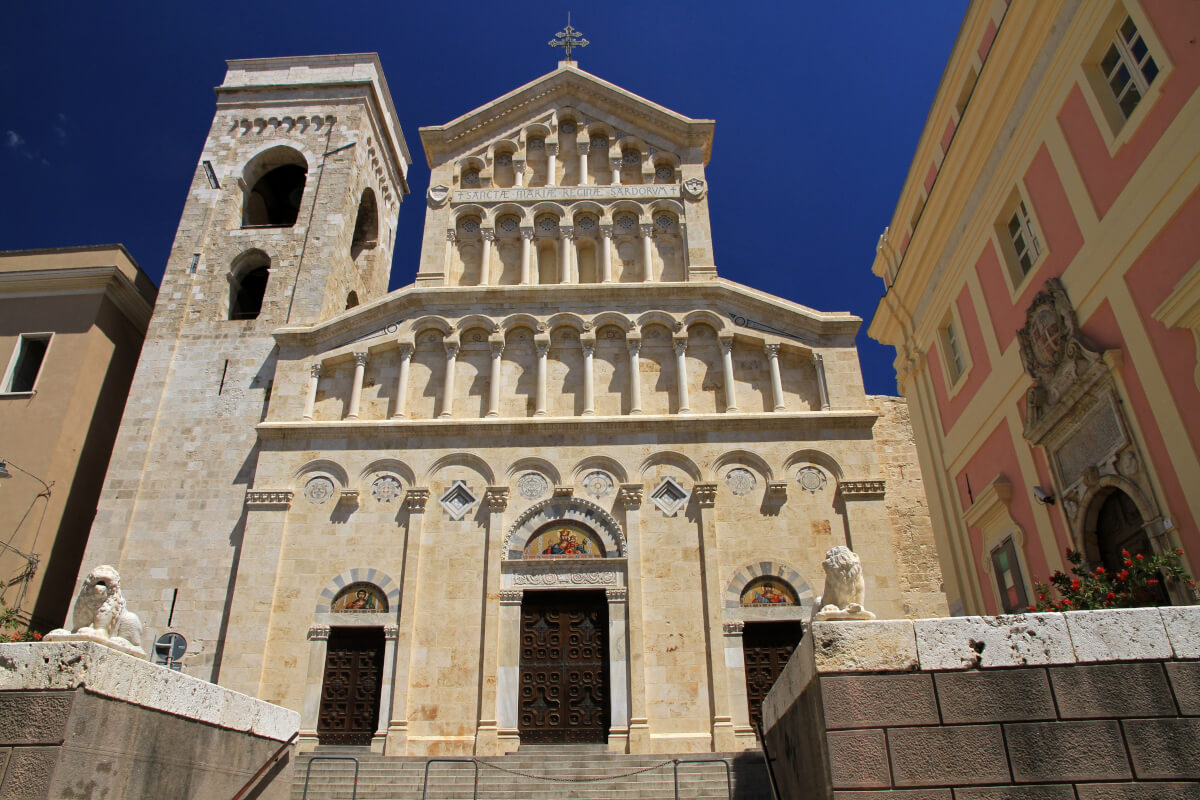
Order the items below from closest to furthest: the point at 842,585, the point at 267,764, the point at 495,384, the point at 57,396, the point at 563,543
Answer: the point at 842,585, the point at 267,764, the point at 563,543, the point at 495,384, the point at 57,396

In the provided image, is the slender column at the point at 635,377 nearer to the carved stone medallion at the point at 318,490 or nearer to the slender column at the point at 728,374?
the slender column at the point at 728,374

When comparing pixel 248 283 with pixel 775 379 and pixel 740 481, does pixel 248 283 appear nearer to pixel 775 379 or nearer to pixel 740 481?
pixel 775 379

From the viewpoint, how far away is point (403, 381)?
1980cm

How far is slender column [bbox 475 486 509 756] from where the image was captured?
15977 millimetres

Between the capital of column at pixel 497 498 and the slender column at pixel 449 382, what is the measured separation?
7.17 feet

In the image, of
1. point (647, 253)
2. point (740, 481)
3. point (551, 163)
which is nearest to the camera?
point (740, 481)

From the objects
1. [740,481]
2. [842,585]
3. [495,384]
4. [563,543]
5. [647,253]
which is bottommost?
[842,585]

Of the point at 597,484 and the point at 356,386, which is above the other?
the point at 356,386

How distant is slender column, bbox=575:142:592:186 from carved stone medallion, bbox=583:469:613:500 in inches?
355

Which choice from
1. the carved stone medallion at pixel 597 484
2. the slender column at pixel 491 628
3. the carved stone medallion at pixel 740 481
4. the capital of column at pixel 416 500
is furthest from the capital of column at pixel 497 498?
the carved stone medallion at pixel 740 481

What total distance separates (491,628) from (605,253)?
10125mm

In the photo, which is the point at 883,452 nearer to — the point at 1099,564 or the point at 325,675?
the point at 1099,564

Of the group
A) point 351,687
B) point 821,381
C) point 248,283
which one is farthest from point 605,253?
point 351,687

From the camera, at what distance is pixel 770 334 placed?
2020 centimetres
